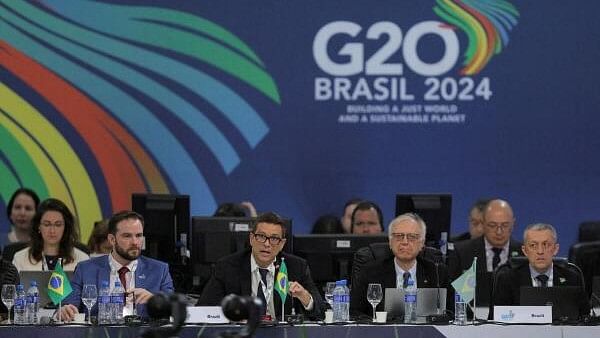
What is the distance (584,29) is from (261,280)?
16.1 feet

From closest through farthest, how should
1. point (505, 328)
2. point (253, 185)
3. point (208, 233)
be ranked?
point (505, 328)
point (208, 233)
point (253, 185)

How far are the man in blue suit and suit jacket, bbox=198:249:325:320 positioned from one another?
27 centimetres

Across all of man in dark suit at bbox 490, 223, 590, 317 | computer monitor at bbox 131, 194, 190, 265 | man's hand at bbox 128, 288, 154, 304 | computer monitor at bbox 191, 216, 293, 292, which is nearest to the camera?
man's hand at bbox 128, 288, 154, 304

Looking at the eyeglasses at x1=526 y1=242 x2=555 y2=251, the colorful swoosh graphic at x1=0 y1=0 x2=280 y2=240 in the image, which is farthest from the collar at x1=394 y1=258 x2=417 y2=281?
the colorful swoosh graphic at x1=0 y1=0 x2=280 y2=240

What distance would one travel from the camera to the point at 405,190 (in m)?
12.7

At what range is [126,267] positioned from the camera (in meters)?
8.98

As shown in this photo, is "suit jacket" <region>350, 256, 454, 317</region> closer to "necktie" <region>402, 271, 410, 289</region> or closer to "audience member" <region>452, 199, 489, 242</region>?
"necktie" <region>402, 271, 410, 289</region>

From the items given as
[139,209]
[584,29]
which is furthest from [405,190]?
[139,209]

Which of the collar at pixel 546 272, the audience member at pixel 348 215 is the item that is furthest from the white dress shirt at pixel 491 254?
the collar at pixel 546 272

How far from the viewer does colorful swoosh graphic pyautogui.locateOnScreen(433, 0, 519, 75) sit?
41.8ft

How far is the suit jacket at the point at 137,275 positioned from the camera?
8914 millimetres

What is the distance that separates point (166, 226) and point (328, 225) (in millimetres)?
2299

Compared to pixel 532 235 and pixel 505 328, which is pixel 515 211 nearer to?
pixel 532 235

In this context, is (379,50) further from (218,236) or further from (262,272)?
(262,272)
